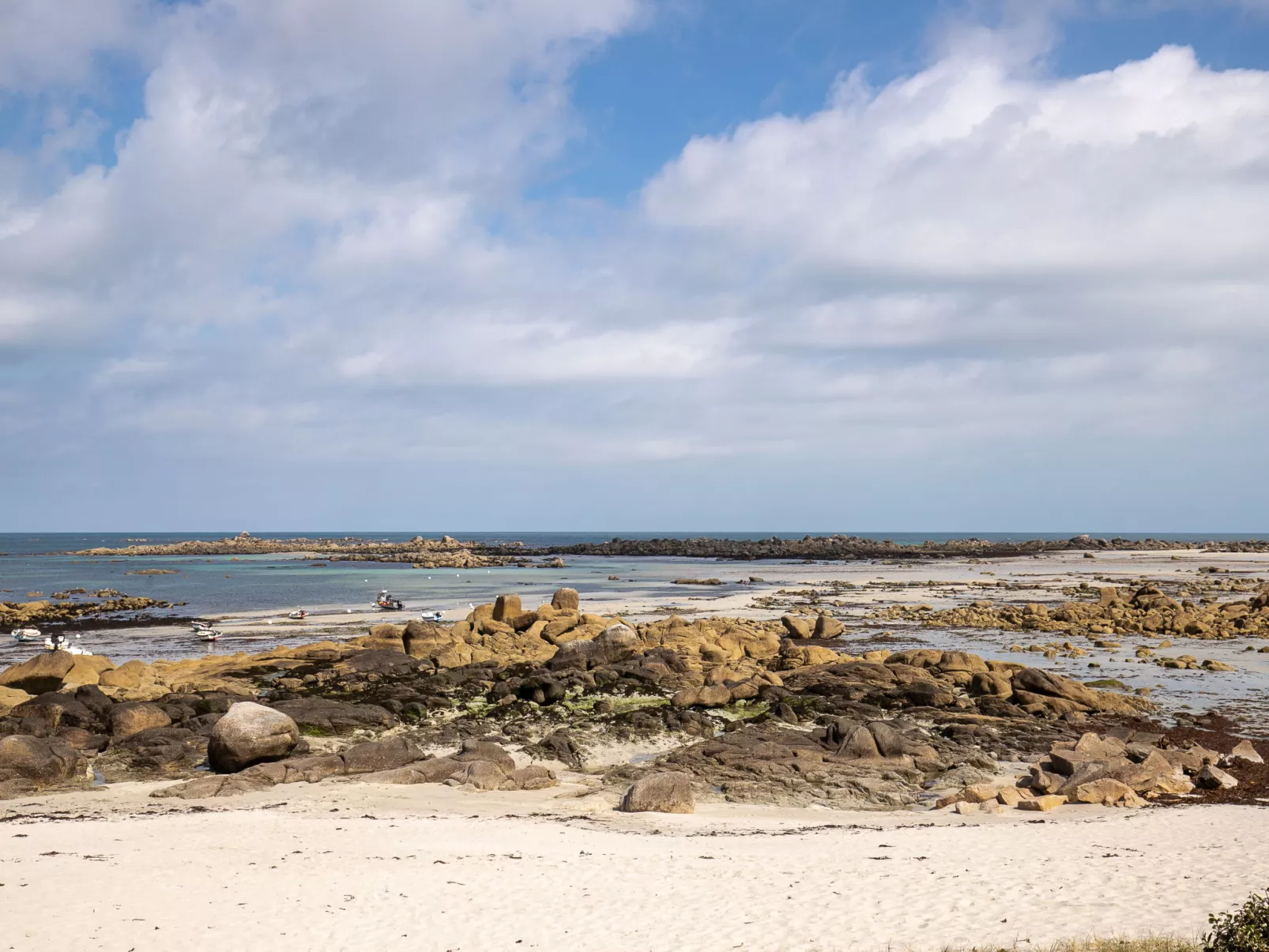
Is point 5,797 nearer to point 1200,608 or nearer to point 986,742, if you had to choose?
point 986,742

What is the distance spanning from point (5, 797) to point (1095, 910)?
66.9 ft

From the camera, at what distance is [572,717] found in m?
27.3

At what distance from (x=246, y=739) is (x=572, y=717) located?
9534 mm

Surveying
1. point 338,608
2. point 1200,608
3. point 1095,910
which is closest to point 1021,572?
point 1200,608

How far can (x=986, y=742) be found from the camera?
23484 mm

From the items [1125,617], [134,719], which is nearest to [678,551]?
[1125,617]

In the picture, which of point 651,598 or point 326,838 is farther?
point 651,598

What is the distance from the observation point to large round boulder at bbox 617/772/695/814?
18297 millimetres

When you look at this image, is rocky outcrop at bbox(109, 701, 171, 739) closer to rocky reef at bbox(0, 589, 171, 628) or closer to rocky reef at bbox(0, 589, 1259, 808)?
rocky reef at bbox(0, 589, 1259, 808)

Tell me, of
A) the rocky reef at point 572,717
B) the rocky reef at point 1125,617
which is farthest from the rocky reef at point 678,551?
the rocky reef at point 572,717

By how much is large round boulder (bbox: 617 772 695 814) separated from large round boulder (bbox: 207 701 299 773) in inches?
341

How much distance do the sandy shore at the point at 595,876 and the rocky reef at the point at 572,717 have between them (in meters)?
2.09

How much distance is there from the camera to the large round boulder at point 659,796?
18297mm

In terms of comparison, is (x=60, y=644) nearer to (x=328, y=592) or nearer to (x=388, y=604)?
(x=388, y=604)
